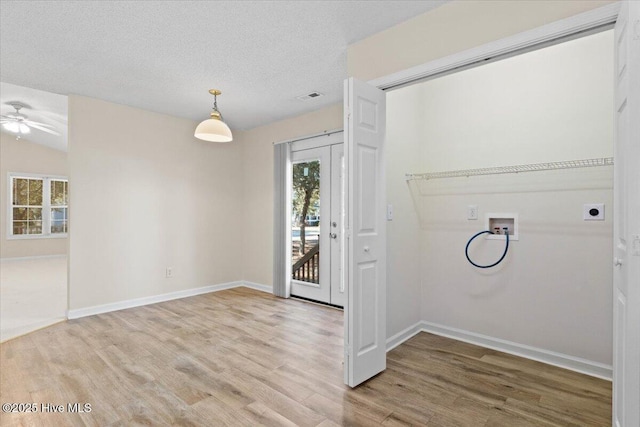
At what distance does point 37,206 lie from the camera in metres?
8.36

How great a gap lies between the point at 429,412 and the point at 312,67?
2978 millimetres

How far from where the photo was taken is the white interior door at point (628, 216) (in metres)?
1.30

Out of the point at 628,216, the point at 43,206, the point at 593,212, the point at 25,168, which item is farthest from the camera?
the point at 43,206

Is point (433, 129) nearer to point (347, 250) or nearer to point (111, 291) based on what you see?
point (347, 250)

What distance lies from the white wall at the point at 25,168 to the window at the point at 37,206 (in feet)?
0.43

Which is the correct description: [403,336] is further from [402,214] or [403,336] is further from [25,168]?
[25,168]

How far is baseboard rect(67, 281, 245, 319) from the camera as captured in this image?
3.88 metres

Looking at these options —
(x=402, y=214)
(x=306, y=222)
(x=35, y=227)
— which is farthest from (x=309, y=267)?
(x=35, y=227)

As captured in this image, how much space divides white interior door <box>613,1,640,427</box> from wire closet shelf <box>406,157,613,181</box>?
101 cm

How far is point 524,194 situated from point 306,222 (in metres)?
2.81

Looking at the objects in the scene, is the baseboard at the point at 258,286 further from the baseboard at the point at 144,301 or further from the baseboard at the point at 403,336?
the baseboard at the point at 403,336

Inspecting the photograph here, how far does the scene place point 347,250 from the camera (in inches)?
92.4

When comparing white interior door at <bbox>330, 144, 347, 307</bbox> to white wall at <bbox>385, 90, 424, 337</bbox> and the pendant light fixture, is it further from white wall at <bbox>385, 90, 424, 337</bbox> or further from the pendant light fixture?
the pendant light fixture

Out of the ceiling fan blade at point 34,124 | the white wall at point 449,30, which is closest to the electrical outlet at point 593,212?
the white wall at point 449,30
